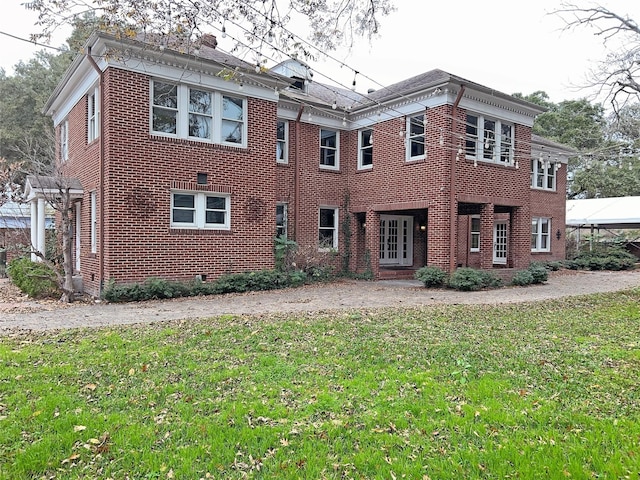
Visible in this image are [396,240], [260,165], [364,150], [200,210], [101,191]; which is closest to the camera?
[101,191]

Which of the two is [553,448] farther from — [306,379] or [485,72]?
[485,72]

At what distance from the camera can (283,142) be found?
50.5 feet

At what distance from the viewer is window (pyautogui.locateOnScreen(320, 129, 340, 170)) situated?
53.9 feet

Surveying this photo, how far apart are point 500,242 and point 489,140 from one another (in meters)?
8.54

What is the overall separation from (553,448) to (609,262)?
2167 centimetres

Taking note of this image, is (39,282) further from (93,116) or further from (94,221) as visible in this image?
(93,116)

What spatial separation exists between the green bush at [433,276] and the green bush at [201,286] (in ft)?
11.8

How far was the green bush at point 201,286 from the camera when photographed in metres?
10.6

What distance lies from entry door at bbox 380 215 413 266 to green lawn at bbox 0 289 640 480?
11.0 meters

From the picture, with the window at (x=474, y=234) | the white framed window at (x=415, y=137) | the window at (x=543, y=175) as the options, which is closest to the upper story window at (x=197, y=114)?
the white framed window at (x=415, y=137)

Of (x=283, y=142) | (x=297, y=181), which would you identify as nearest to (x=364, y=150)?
(x=297, y=181)

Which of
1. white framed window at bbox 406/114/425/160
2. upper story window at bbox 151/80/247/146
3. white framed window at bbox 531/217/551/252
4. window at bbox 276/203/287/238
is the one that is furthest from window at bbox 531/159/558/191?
upper story window at bbox 151/80/247/146

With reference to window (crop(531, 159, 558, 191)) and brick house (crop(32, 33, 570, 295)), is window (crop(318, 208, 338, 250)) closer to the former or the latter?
brick house (crop(32, 33, 570, 295))

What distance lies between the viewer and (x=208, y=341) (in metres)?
6.32
